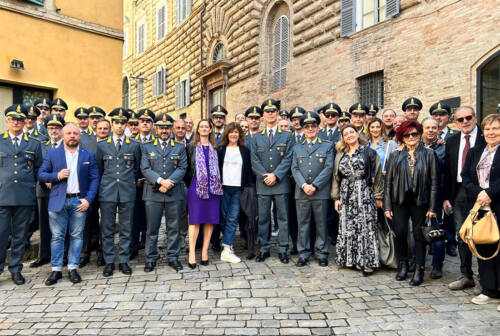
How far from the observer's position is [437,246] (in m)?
5.01

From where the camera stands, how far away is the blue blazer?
4.89 metres

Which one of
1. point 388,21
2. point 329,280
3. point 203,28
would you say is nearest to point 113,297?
point 329,280

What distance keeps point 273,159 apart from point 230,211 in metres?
0.99

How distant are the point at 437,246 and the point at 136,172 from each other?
13.5ft

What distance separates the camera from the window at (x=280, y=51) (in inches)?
604

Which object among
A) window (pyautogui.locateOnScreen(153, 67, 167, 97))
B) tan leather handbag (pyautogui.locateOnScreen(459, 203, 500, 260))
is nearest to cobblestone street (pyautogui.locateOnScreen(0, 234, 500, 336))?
tan leather handbag (pyautogui.locateOnScreen(459, 203, 500, 260))

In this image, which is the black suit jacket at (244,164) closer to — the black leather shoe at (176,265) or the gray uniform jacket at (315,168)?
the gray uniform jacket at (315,168)

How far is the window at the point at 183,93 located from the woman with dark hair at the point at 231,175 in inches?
679

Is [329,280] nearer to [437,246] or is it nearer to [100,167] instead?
[437,246]

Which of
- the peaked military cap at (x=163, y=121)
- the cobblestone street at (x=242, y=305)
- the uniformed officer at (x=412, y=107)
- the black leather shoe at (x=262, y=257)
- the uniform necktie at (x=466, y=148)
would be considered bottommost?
the cobblestone street at (x=242, y=305)

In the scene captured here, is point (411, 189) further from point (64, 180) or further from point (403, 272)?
point (64, 180)

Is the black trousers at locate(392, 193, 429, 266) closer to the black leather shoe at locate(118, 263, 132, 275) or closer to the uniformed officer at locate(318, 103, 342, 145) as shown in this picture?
the uniformed officer at locate(318, 103, 342, 145)

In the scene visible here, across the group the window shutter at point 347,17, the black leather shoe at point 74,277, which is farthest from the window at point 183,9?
the black leather shoe at point 74,277

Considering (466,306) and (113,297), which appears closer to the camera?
(466,306)
